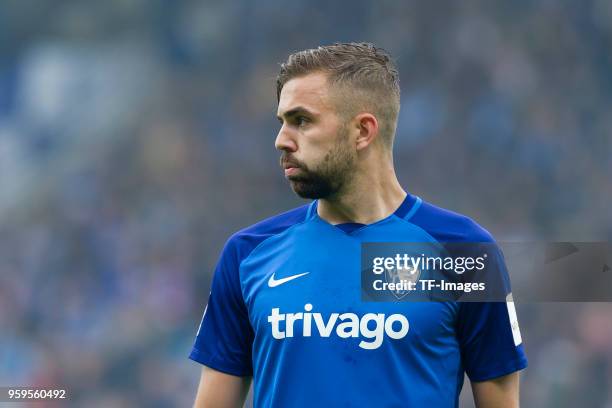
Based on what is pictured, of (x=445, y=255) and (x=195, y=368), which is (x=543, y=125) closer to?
(x=195, y=368)

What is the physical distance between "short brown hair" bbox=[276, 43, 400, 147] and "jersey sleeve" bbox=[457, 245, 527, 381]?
554 millimetres

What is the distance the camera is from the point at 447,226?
9.92ft

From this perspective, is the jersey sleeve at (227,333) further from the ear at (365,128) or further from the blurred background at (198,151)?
the blurred background at (198,151)

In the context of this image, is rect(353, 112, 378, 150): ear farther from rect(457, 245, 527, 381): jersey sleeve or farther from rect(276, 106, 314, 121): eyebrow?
rect(457, 245, 527, 381): jersey sleeve

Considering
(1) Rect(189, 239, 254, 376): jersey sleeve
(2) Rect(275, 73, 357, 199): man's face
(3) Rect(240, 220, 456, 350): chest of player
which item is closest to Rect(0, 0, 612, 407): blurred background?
(1) Rect(189, 239, 254, 376): jersey sleeve

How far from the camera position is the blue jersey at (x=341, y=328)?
2.85 metres

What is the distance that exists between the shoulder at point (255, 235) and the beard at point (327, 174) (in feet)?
0.62

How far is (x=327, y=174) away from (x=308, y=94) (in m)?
0.23

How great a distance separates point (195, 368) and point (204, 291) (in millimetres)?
708

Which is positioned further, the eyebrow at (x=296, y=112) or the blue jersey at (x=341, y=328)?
the eyebrow at (x=296, y=112)


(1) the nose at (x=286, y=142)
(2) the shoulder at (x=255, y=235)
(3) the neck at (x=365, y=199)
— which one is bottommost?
(2) the shoulder at (x=255, y=235)

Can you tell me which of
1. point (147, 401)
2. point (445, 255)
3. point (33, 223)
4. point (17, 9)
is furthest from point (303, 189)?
point (17, 9)

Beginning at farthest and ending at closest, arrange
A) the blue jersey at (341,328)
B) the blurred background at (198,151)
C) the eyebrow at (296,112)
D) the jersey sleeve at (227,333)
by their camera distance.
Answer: the blurred background at (198,151) < the jersey sleeve at (227,333) < the eyebrow at (296,112) < the blue jersey at (341,328)

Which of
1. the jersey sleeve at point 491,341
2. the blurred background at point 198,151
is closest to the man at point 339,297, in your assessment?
the jersey sleeve at point 491,341
